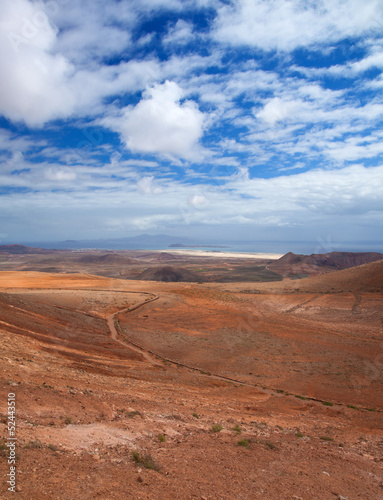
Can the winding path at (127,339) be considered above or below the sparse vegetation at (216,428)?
below

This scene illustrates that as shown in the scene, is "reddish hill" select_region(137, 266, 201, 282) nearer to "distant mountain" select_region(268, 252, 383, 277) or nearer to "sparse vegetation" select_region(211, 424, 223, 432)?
"distant mountain" select_region(268, 252, 383, 277)

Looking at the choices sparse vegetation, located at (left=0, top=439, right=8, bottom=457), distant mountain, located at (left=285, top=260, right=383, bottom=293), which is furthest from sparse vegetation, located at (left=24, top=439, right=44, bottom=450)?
distant mountain, located at (left=285, top=260, right=383, bottom=293)

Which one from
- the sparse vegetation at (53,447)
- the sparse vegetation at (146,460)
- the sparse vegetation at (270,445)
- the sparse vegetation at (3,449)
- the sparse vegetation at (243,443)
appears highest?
the sparse vegetation at (3,449)

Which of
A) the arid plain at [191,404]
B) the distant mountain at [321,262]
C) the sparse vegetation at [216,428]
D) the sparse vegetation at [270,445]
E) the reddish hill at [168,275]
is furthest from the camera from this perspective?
the distant mountain at [321,262]

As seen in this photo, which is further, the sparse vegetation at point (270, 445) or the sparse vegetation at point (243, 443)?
the sparse vegetation at point (270, 445)

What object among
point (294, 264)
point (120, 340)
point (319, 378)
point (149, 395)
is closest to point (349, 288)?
point (319, 378)

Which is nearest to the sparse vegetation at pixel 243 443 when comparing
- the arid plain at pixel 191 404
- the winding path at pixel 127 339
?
the arid plain at pixel 191 404

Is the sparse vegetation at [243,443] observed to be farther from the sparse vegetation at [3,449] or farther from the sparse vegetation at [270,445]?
the sparse vegetation at [3,449]
